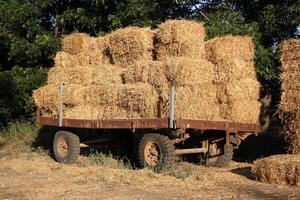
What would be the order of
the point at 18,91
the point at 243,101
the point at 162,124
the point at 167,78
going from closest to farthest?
the point at 162,124
the point at 167,78
the point at 243,101
the point at 18,91

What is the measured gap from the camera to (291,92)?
11.4m

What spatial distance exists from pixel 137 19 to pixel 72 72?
140 inches

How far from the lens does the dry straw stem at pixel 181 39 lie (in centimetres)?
1187

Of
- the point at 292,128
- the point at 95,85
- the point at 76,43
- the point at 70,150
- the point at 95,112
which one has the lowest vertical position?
the point at 70,150

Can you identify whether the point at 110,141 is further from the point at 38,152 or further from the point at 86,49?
the point at 38,152

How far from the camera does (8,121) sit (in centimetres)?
2025

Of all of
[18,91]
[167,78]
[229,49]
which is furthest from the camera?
[18,91]

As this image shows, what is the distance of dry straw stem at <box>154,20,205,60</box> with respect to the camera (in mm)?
11867

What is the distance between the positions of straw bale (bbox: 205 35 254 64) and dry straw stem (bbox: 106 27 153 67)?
1317mm

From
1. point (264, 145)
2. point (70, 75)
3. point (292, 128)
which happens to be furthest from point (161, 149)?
point (264, 145)

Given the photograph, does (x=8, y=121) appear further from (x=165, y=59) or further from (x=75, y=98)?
(x=165, y=59)

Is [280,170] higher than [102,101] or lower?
lower

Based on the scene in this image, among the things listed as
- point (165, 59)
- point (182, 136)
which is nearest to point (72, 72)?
point (165, 59)

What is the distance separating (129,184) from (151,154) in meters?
1.74
